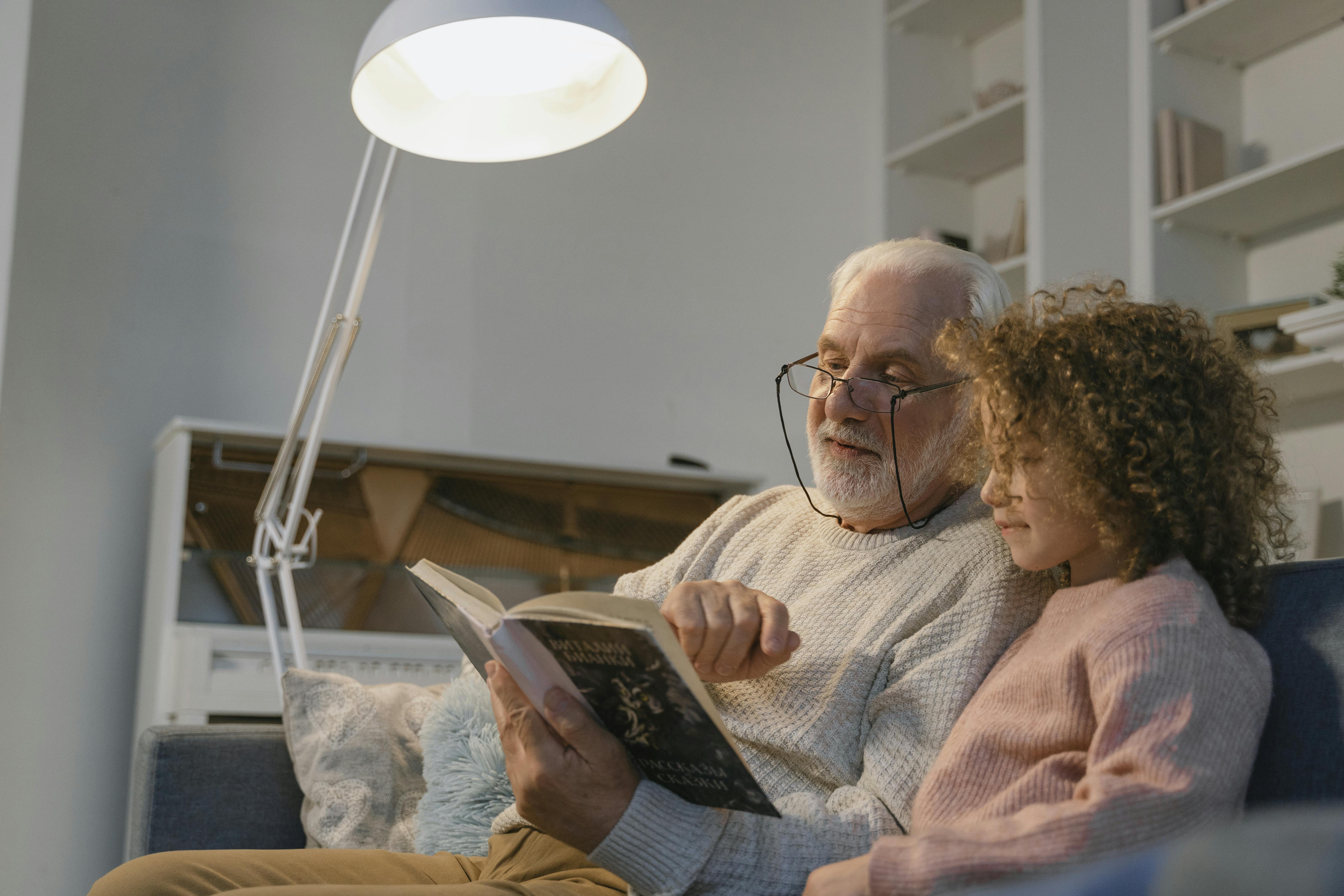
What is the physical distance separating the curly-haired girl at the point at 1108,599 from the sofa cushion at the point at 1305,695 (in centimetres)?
3

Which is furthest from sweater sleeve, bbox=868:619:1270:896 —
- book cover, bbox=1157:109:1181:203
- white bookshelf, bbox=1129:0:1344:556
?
book cover, bbox=1157:109:1181:203

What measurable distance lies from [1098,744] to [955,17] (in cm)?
370

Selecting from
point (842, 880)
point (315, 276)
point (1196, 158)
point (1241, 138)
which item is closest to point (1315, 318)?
point (1196, 158)

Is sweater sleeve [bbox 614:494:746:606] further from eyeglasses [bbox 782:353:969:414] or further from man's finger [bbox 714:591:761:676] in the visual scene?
man's finger [bbox 714:591:761:676]

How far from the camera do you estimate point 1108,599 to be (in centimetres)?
110

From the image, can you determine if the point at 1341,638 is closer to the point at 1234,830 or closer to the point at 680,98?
the point at 1234,830

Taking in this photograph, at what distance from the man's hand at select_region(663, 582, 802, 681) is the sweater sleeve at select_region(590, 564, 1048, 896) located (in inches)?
5.7

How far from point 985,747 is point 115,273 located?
2.97 meters

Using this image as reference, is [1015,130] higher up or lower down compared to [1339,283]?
higher up

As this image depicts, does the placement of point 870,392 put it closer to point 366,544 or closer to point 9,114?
point 9,114

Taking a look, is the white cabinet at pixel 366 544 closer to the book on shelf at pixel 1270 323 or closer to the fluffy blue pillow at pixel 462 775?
the fluffy blue pillow at pixel 462 775

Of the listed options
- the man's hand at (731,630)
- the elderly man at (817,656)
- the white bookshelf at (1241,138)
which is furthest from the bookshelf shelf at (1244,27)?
the man's hand at (731,630)

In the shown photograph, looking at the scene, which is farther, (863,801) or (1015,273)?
(1015,273)

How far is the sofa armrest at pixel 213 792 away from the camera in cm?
173
